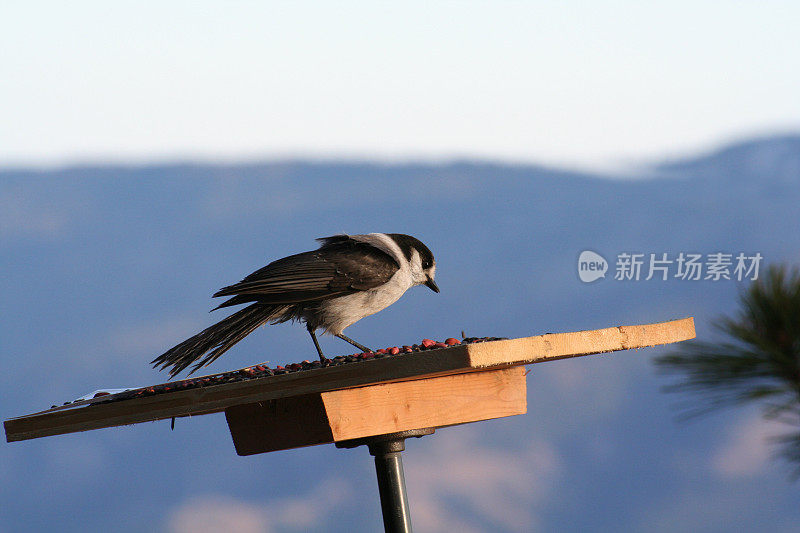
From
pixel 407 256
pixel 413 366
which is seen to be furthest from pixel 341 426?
pixel 407 256

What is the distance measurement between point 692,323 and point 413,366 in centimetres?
114

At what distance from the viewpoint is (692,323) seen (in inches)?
116

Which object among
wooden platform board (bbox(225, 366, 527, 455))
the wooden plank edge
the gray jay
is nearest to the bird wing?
the gray jay

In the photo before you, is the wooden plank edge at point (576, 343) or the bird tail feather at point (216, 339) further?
the bird tail feather at point (216, 339)

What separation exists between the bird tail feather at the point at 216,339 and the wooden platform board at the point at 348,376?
0.20m

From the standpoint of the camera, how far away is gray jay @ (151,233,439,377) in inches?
114

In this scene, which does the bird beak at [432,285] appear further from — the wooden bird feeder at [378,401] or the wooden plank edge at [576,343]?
the wooden plank edge at [576,343]

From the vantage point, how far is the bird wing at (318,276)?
293 centimetres

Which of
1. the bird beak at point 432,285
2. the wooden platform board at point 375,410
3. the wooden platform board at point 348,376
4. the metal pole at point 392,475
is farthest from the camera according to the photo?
the bird beak at point 432,285

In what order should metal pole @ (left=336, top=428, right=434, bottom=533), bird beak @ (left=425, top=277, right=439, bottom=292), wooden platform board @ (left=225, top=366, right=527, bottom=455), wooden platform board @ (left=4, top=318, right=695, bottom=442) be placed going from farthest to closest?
bird beak @ (left=425, top=277, right=439, bottom=292), metal pole @ (left=336, top=428, right=434, bottom=533), wooden platform board @ (left=225, top=366, right=527, bottom=455), wooden platform board @ (left=4, top=318, right=695, bottom=442)

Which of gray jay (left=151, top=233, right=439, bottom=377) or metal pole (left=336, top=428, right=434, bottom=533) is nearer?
metal pole (left=336, top=428, right=434, bottom=533)

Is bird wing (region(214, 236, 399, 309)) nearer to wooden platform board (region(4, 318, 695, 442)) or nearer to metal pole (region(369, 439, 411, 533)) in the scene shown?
wooden platform board (region(4, 318, 695, 442))

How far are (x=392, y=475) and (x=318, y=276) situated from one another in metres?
0.76

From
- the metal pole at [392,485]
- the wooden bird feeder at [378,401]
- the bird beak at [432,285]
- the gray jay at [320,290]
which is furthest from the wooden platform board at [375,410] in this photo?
the bird beak at [432,285]
